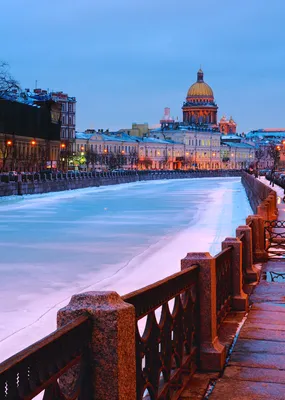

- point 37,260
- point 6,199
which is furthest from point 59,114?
point 37,260

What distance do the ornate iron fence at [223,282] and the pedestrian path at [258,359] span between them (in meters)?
0.34

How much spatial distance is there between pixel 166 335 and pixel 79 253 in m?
17.7

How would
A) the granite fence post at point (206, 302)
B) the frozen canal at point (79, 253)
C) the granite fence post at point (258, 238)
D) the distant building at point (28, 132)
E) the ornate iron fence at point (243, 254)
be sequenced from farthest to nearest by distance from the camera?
the distant building at point (28, 132)
the granite fence post at point (258, 238)
the frozen canal at point (79, 253)
the ornate iron fence at point (243, 254)
the granite fence post at point (206, 302)

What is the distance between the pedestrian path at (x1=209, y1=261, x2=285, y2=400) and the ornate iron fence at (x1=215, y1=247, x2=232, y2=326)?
1.11 feet

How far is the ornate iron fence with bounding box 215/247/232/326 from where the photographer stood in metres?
9.03

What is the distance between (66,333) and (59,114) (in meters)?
138

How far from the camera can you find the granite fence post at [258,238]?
1594 centimetres

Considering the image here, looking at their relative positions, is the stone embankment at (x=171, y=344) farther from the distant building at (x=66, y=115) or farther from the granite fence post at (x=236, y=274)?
the distant building at (x=66, y=115)

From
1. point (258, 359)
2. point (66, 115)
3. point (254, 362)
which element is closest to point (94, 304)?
point (254, 362)

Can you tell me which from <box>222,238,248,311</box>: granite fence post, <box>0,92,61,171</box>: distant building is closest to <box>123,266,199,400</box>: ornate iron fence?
<box>222,238,248,311</box>: granite fence post

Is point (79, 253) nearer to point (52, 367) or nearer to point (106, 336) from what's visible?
point (106, 336)

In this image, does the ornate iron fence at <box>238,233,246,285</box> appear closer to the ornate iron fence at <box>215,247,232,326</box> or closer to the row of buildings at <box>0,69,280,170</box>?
the ornate iron fence at <box>215,247,232,326</box>

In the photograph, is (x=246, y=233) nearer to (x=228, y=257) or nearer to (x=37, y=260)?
(x=228, y=257)

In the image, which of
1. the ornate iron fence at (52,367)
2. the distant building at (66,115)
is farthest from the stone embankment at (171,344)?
the distant building at (66,115)
